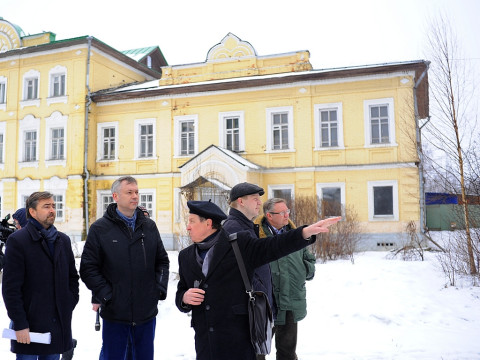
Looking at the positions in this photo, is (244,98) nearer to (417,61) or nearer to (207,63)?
(207,63)

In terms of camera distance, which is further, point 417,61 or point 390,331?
point 417,61

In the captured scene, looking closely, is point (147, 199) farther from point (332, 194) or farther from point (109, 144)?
point (332, 194)

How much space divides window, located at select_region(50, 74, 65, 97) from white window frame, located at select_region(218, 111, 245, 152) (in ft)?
26.3

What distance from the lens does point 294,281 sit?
4.15m

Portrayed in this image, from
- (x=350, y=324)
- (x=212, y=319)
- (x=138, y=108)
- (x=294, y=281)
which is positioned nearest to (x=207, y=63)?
(x=138, y=108)

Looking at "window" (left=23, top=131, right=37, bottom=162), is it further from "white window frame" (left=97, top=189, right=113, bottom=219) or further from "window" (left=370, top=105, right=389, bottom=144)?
"window" (left=370, top=105, right=389, bottom=144)

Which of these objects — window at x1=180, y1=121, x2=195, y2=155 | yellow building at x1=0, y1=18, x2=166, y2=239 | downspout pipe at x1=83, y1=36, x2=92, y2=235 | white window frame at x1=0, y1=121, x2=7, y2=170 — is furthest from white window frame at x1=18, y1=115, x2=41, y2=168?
window at x1=180, y1=121, x2=195, y2=155

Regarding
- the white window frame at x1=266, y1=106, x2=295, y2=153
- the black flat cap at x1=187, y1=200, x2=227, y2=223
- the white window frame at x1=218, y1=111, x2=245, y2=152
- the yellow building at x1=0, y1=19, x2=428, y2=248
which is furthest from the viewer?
the white window frame at x1=218, y1=111, x2=245, y2=152

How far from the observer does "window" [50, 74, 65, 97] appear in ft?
66.7

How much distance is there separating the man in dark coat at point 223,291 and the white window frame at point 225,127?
1540 centimetres

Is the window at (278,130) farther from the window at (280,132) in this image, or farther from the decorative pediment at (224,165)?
the decorative pediment at (224,165)

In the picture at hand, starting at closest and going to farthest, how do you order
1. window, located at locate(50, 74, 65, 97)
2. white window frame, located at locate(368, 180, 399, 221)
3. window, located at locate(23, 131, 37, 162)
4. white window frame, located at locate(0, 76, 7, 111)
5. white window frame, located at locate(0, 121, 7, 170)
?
white window frame, located at locate(368, 180, 399, 221)
window, located at locate(50, 74, 65, 97)
window, located at locate(23, 131, 37, 162)
white window frame, located at locate(0, 121, 7, 170)
white window frame, located at locate(0, 76, 7, 111)

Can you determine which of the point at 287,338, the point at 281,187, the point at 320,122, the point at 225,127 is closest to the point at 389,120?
the point at 320,122

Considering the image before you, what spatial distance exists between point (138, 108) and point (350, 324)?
15614mm
